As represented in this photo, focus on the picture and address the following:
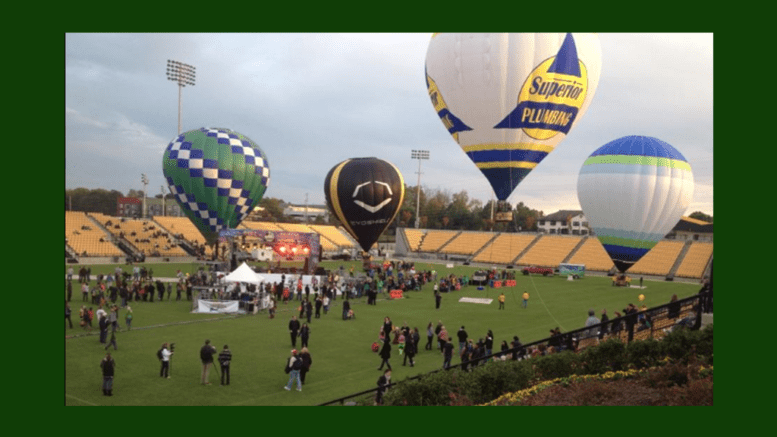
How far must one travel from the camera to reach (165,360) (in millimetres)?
13758

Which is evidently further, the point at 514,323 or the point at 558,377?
the point at 514,323

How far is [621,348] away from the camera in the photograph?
37.1ft

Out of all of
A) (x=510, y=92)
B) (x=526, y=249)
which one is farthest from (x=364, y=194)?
(x=526, y=249)

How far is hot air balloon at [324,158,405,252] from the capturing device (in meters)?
29.2

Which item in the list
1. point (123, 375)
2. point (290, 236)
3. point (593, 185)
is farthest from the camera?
point (290, 236)

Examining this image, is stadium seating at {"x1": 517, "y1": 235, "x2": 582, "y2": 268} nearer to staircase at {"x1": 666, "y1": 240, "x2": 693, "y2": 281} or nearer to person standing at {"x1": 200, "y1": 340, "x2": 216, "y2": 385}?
staircase at {"x1": 666, "y1": 240, "x2": 693, "y2": 281}

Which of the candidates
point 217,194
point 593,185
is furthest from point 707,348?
point 217,194

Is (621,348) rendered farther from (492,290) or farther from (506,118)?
(492,290)

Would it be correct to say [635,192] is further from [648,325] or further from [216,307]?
[216,307]

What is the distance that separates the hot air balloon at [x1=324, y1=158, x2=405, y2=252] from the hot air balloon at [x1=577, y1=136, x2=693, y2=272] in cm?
990

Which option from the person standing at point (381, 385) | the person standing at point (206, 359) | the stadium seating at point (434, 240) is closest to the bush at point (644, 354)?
the person standing at point (381, 385)

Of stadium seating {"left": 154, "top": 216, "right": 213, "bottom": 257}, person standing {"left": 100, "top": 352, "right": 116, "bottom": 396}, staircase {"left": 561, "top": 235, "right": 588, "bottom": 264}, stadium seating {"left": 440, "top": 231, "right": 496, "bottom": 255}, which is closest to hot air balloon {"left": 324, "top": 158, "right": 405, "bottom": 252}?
person standing {"left": 100, "top": 352, "right": 116, "bottom": 396}

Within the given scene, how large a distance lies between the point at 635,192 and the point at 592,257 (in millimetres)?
29922

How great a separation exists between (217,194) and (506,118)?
20490 millimetres
